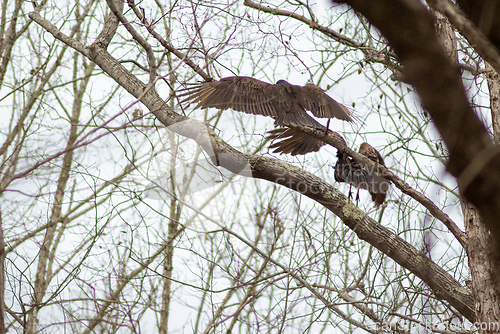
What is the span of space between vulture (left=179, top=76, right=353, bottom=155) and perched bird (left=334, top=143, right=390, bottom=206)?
0.27 m

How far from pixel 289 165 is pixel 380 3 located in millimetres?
2660

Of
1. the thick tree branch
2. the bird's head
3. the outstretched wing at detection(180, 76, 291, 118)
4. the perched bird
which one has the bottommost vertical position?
the thick tree branch

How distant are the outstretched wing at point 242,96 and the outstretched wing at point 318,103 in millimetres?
139

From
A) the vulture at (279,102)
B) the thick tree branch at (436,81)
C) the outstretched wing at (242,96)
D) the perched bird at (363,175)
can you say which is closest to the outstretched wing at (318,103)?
the vulture at (279,102)

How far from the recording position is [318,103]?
3988 mm

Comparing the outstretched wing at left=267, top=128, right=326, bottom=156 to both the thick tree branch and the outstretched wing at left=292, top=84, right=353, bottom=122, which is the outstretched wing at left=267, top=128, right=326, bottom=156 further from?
the thick tree branch

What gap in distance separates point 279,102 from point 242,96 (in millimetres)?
302

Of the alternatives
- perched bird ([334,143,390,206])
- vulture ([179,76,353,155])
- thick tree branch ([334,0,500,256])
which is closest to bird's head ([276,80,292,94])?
vulture ([179,76,353,155])

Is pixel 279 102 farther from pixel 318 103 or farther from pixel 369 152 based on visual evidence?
pixel 369 152

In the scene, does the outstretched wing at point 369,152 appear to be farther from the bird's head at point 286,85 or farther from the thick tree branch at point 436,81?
the thick tree branch at point 436,81

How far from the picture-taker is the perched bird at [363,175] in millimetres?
3752

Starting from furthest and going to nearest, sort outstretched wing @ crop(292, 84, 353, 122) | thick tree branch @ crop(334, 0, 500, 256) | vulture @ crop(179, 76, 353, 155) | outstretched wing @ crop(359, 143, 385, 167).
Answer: outstretched wing @ crop(292, 84, 353, 122) < outstretched wing @ crop(359, 143, 385, 167) < vulture @ crop(179, 76, 353, 155) < thick tree branch @ crop(334, 0, 500, 256)

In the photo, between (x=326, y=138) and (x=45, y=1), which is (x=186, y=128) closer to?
(x=326, y=138)

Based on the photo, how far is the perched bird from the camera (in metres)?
3.75
